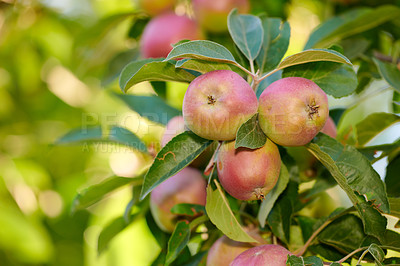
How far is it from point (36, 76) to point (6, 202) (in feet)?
1.87

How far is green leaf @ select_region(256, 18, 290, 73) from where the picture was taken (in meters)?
0.91

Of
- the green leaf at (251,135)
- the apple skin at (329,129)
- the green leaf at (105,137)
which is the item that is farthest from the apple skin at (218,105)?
the green leaf at (105,137)

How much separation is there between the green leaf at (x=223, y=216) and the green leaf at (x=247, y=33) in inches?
9.7

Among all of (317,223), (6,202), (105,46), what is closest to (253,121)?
(317,223)

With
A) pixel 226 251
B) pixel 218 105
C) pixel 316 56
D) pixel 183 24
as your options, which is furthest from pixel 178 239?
pixel 183 24

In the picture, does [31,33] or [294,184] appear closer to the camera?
[294,184]

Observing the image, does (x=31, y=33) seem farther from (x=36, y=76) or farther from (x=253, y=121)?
(x=253, y=121)

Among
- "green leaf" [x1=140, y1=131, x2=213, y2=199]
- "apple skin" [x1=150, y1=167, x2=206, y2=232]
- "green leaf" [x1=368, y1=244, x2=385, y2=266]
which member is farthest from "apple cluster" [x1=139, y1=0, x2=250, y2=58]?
"green leaf" [x1=368, y1=244, x2=385, y2=266]

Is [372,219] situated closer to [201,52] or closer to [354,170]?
[354,170]

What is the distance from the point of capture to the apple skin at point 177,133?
0.92m

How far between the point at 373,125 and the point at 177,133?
449mm

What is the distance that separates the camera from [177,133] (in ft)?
3.03

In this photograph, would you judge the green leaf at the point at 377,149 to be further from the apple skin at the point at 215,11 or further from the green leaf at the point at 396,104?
the apple skin at the point at 215,11

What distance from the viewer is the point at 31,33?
184 centimetres
